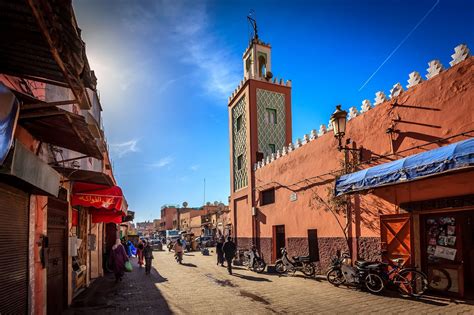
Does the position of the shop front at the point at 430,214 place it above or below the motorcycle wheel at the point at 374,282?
above

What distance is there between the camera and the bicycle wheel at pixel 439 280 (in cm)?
849

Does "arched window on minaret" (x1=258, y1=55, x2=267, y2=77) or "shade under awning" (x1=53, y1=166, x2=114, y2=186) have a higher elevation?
"arched window on minaret" (x1=258, y1=55, x2=267, y2=77)

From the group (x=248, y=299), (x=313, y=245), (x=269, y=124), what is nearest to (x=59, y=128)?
(x=248, y=299)

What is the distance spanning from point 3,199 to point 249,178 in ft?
55.1

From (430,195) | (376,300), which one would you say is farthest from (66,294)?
(430,195)

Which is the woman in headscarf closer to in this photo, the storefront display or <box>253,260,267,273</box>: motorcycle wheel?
<box>253,260,267,273</box>: motorcycle wheel

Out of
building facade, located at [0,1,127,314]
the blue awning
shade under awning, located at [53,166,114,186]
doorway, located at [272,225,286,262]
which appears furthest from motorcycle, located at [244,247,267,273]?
shade under awning, located at [53,166,114,186]

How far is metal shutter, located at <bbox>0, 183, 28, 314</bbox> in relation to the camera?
14.9 ft

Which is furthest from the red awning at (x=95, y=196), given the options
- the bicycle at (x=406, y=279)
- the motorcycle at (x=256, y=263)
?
the bicycle at (x=406, y=279)

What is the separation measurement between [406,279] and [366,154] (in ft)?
13.7

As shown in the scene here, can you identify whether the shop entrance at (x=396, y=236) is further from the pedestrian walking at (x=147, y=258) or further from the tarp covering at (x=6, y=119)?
the pedestrian walking at (x=147, y=258)

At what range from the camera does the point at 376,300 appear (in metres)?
8.40

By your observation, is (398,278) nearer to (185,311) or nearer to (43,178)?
(185,311)

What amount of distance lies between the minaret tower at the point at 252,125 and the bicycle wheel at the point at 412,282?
11.7 meters
